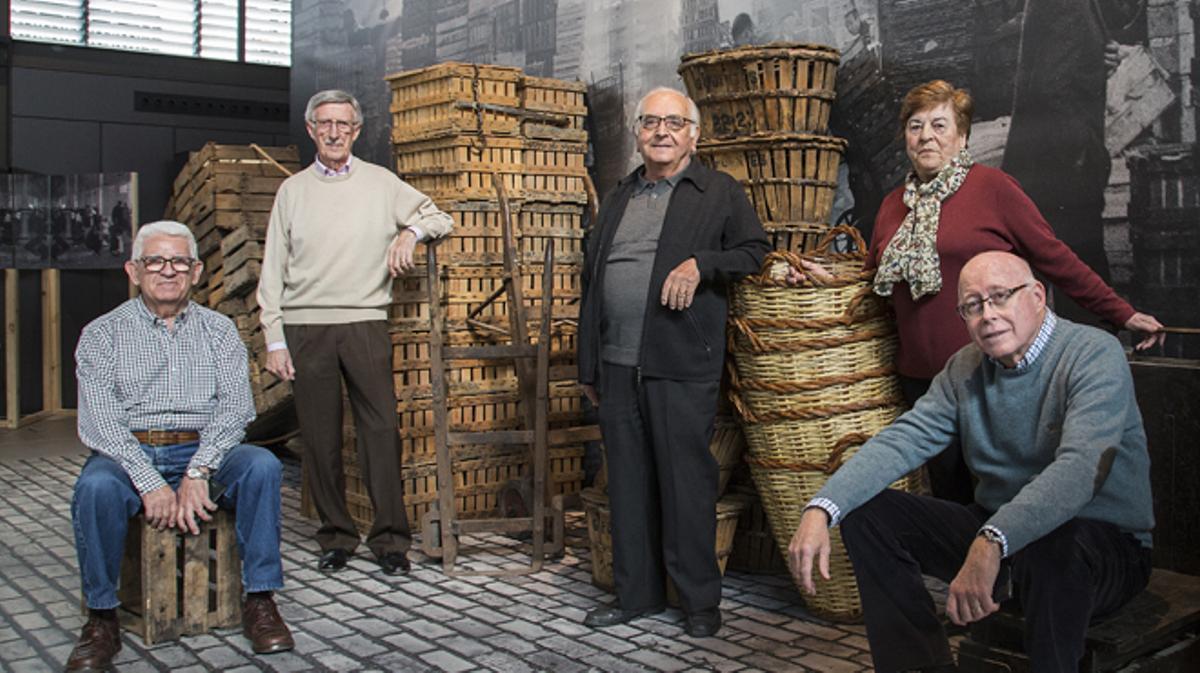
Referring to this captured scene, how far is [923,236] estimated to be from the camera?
4078mm

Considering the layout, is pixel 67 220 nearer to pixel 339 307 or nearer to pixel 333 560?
pixel 339 307

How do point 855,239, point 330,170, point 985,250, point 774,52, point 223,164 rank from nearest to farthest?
point 985,250, point 855,239, point 774,52, point 330,170, point 223,164

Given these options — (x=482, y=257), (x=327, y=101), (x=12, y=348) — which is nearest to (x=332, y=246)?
(x=327, y=101)

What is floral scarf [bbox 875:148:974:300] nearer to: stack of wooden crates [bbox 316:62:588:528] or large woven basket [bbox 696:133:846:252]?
large woven basket [bbox 696:133:846:252]

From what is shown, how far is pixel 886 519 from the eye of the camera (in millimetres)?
3322

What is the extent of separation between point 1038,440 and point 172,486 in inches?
123

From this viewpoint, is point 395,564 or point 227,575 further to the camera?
point 395,564

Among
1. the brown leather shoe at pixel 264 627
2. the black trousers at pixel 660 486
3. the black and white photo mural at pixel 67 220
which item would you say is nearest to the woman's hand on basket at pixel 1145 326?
the black trousers at pixel 660 486

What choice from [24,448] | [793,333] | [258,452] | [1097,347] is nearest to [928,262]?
[793,333]

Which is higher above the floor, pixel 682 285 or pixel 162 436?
pixel 682 285

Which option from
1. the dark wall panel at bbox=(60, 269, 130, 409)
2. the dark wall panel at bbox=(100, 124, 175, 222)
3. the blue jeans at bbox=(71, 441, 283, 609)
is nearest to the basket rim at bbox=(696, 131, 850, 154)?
the blue jeans at bbox=(71, 441, 283, 609)

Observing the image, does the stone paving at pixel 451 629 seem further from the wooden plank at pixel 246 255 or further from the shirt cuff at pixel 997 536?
the wooden plank at pixel 246 255

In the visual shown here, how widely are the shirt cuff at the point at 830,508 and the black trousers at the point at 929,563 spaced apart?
3.5 inches

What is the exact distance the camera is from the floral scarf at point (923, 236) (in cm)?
405
